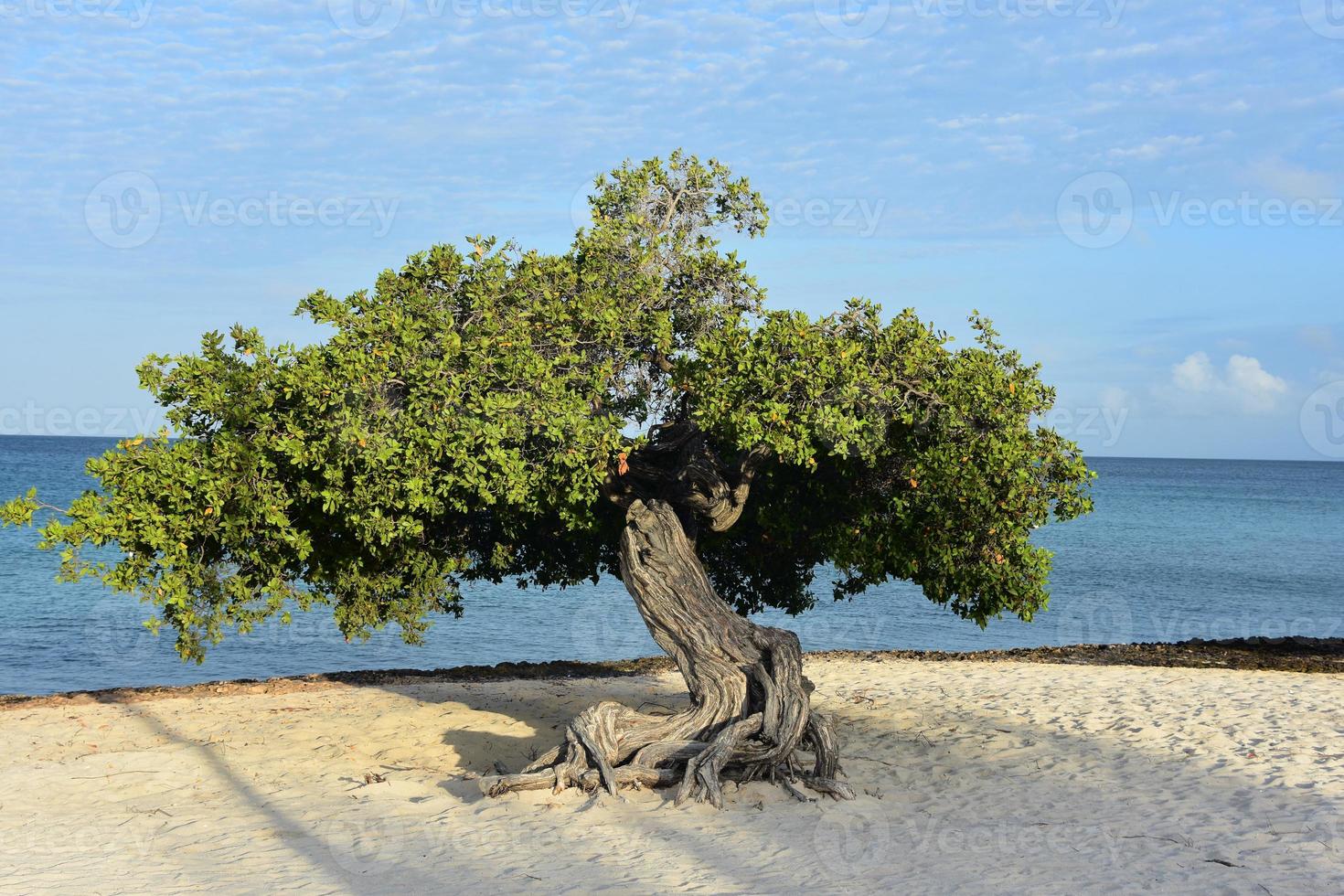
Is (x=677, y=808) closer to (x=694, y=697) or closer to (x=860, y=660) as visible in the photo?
(x=694, y=697)

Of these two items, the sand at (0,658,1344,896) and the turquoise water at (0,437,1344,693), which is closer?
the sand at (0,658,1344,896)

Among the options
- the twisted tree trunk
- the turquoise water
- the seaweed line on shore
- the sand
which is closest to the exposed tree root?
the twisted tree trunk

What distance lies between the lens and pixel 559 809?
11039 millimetres

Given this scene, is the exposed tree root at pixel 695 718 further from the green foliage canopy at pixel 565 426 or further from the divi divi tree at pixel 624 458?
the green foliage canopy at pixel 565 426

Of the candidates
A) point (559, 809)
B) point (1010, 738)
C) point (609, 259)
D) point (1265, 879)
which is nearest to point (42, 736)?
point (559, 809)

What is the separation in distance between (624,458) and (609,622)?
24140 mm

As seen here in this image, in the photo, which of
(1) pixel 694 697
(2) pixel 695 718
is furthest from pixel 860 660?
(2) pixel 695 718

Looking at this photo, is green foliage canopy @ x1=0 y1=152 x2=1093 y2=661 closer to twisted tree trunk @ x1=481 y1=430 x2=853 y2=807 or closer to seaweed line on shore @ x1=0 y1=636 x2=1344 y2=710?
twisted tree trunk @ x1=481 y1=430 x2=853 y2=807

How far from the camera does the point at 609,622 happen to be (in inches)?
1383

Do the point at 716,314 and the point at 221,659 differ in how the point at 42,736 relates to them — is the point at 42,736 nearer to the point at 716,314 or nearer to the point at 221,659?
the point at 716,314

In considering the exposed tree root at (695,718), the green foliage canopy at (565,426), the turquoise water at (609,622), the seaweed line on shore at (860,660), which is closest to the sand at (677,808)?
the exposed tree root at (695,718)

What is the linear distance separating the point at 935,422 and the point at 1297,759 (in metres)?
5.78

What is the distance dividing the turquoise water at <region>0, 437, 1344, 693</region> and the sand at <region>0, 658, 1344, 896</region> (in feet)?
31.6

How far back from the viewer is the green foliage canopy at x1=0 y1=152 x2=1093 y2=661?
1070cm
